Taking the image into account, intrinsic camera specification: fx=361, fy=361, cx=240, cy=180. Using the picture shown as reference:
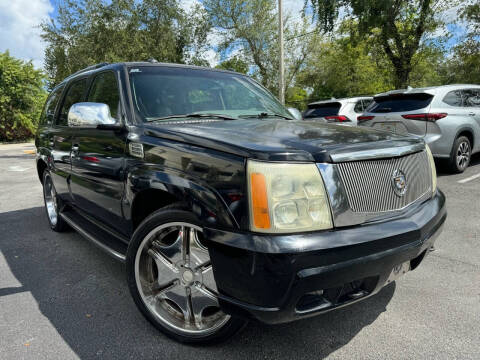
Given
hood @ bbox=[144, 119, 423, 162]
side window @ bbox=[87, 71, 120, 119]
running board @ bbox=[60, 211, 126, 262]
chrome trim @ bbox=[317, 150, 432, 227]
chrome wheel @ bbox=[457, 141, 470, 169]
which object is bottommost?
chrome wheel @ bbox=[457, 141, 470, 169]

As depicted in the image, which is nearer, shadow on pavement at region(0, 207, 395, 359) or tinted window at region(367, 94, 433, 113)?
shadow on pavement at region(0, 207, 395, 359)

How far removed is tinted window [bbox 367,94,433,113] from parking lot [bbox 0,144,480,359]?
3.68m

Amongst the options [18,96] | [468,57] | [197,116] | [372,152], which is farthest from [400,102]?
[18,96]

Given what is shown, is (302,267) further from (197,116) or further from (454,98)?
(454,98)

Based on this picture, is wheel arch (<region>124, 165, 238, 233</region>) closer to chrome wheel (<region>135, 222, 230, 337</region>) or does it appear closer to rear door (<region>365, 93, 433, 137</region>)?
chrome wheel (<region>135, 222, 230, 337</region>)

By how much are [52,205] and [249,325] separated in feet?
11.8

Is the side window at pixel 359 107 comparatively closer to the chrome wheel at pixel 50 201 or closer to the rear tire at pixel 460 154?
the rear tire at pixel 460 154

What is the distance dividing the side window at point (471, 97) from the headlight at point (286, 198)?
712cm

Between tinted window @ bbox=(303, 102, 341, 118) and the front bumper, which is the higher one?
tinted window @ bbox=(303, 102, 341, 118)

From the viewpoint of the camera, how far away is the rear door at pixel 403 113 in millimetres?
6715

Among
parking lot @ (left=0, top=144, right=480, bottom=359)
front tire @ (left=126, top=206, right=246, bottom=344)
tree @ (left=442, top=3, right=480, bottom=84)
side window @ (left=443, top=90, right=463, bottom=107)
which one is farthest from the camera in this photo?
tree @ (left=442, top=3, right=480, bottom=84)

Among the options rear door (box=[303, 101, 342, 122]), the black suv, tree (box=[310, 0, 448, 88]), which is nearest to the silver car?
rear door (box=[303, 101, 342, 122])

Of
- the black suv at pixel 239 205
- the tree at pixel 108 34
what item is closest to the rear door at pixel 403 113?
the black suv at pixel 239 205

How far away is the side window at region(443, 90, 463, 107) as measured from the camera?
6.98 meters
